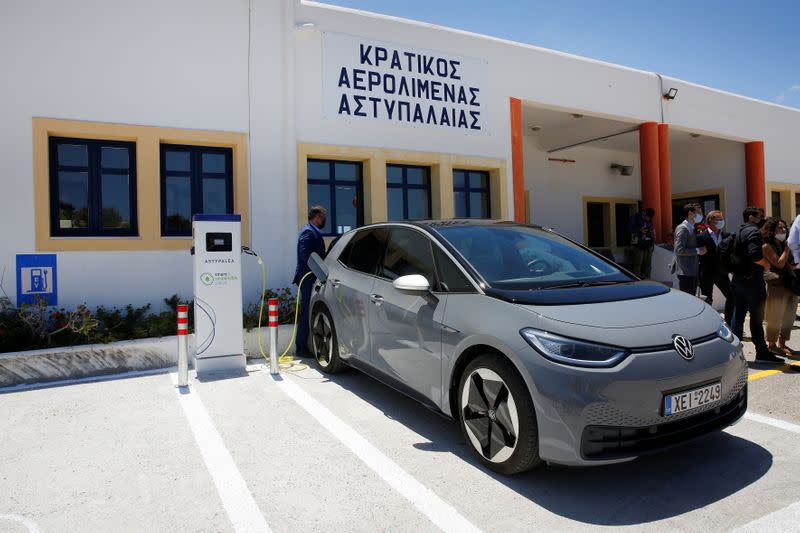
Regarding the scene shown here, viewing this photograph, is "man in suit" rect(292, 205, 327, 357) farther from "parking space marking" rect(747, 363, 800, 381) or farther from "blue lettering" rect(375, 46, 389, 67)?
"parking space marking" rect(747, 363, 800, 381)

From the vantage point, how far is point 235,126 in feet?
27.1

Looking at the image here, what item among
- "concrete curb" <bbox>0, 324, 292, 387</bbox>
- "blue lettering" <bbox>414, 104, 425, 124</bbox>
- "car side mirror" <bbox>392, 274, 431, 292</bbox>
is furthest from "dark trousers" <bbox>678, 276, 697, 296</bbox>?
"concrete curb" <bbox>0, 324, 292, 387</bbox>

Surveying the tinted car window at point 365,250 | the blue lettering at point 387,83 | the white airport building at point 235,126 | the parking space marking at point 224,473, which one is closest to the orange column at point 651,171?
the white airport building at point 235,126

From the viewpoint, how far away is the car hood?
9.88 ft

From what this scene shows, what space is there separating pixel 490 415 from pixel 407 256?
158 cm

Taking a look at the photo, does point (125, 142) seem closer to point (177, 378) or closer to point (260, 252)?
point (260, 252)

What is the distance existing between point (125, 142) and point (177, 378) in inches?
158

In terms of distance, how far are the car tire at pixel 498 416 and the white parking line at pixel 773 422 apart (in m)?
2.31

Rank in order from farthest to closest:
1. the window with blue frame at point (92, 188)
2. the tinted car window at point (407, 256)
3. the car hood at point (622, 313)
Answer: the window with blue frame at point (92, 188)
the tinted car window at point (407, 256)
the car hood at point (622, 313)

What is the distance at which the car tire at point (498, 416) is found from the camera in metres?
2.95

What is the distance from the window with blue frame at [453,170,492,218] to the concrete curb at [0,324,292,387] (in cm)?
600

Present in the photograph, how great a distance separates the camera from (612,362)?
2.81m

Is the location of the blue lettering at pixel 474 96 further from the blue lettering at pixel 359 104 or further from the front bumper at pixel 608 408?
the front bumper at pixel 608 408

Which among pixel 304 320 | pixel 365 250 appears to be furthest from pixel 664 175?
pixel 365 250
